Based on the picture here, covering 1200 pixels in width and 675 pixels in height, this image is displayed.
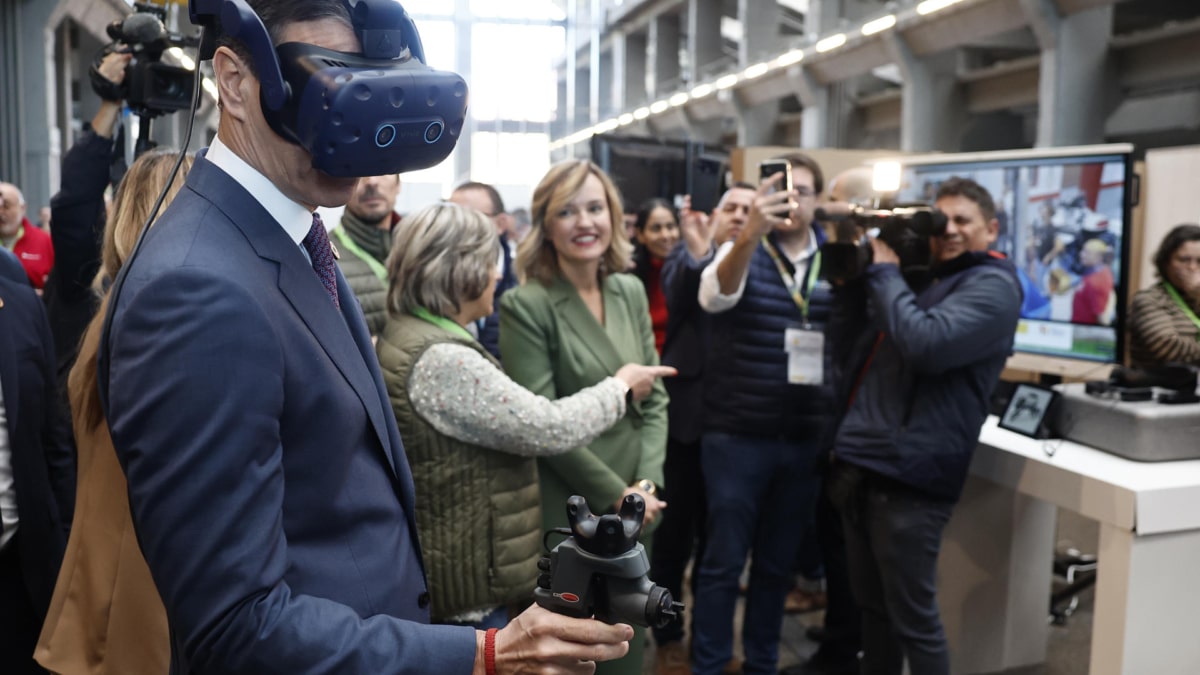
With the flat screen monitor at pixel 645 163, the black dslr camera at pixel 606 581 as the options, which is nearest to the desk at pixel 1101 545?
the black dslr camera at pixel 606 581

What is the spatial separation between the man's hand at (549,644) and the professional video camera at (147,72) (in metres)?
1.71

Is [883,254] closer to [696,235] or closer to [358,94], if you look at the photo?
[696,235]

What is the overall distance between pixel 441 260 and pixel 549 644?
1175 millimetres

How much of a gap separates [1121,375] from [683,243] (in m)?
1.35

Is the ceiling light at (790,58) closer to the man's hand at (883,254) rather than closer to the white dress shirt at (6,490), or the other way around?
the man's hand at (883,254)

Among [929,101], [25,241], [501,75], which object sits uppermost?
[501,75]

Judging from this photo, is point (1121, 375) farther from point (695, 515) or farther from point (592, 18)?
point (592, 18)

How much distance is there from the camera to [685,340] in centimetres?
316

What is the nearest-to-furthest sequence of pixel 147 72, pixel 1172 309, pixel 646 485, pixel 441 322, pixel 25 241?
pixel 441 322
pixel 147 72
pixel 646 485
pixel 1172 309
pixel 25 241

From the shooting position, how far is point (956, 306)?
2316mm

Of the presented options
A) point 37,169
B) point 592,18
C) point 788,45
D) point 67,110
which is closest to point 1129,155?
point 37,169

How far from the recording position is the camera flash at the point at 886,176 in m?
2.74

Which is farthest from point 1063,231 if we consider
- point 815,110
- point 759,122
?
point 759,122

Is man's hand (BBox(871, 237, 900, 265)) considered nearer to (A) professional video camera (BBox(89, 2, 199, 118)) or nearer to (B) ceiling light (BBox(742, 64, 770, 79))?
(A) professional video camera (BBox(89, 2, 199, 118))
